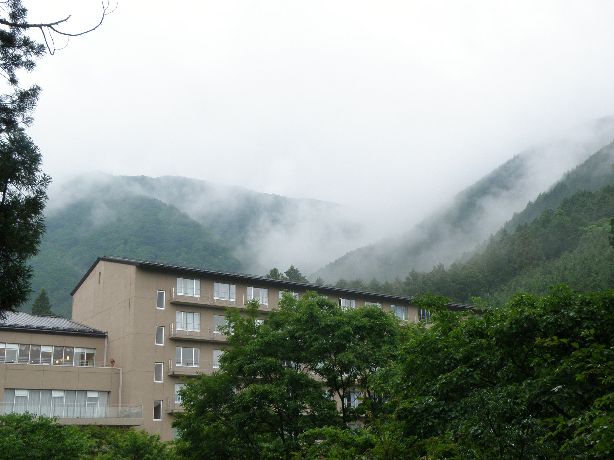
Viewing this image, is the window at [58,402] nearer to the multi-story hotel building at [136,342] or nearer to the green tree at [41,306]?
the multi-story hotel building at [136,342]

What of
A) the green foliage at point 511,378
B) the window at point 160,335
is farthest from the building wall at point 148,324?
the green foliage at point 511,378

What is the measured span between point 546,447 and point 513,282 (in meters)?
109

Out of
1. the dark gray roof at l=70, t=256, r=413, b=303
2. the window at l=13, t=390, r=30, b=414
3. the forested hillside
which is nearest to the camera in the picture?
the window at l=13, t=390, r=30, b=414

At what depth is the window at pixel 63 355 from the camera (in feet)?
192

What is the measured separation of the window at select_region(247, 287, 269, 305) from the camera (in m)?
68.1

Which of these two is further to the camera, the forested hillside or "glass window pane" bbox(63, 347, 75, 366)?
the forested hillside

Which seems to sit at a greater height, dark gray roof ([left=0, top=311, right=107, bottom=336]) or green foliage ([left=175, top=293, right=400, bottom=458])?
dark gray roof ([left=0, top=311, right=107, bottom=336])

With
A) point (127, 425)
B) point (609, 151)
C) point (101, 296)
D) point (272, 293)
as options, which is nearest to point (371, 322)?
point (127, 425)

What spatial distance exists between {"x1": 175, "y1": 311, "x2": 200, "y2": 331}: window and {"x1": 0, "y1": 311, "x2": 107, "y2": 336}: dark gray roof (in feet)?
22.8

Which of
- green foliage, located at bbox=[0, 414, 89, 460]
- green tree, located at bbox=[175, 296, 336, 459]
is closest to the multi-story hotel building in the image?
green foliage, located at bbox=[0, 414, 89, 460]

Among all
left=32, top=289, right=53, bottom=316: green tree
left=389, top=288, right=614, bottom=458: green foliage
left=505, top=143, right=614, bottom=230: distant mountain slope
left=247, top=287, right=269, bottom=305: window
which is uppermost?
left=505, top=143, right=614, bottom=230: distant mountain slope

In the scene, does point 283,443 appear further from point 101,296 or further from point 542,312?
point 101,296

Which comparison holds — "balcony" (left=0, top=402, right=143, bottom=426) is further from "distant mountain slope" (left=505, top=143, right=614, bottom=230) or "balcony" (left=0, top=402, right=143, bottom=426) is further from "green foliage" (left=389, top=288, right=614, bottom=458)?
"distant mountain slope" (left=505, top=143, right=614, bottom=230)

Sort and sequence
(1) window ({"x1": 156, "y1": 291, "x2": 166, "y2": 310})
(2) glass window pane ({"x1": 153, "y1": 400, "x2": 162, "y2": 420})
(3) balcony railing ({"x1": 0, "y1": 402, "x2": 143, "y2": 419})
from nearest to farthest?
(3) balcony railing ({"x1": 0, "y1": 402, "x2": 143, "y2": 419})
(2) glass window pane ({"x1": 153, "y1": 400, "x2": 162, "y2": 420})
(1) window ({"x1": 156, "y1": 291, "x2": 166, "y2": 310})
